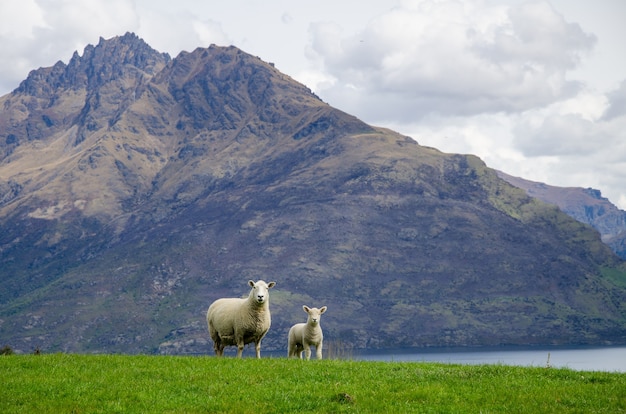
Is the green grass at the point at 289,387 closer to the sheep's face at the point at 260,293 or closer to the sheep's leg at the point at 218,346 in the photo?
the sheep's face at the point at 260,293

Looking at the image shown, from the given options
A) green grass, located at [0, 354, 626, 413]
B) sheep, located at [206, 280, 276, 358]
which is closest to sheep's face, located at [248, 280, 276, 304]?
sheep, located at [206, 280, 276, 358]

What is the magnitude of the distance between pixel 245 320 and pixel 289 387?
11.7 m

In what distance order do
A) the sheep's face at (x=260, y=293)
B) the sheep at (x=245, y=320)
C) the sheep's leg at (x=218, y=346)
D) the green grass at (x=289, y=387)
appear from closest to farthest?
the green grass at (x=289, y=387), the sheep's face at (x=260, y=293), the sheep at (x=245, y=320), the sheep's leg at (x=218, y=346)

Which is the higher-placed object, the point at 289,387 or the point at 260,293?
the point at 260,293

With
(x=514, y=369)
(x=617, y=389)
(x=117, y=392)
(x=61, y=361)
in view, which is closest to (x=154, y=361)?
(x=61, y=361)

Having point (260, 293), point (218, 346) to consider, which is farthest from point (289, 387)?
point (218, 346)

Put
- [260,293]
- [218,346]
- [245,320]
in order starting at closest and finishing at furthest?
[260,293], [245,320], [218,346]

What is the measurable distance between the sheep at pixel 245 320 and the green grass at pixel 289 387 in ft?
21.0

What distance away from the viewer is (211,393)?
77.8 feet

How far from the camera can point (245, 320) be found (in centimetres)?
3572

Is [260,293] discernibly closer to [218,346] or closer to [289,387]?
[218,346]

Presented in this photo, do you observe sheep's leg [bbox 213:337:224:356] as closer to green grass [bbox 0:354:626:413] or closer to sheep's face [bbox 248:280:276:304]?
sheep's face [bbox 248:280:276:304]

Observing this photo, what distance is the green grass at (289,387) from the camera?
2209cm

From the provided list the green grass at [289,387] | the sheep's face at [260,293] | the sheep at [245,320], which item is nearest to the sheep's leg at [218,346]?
the sheep at [245,320]
